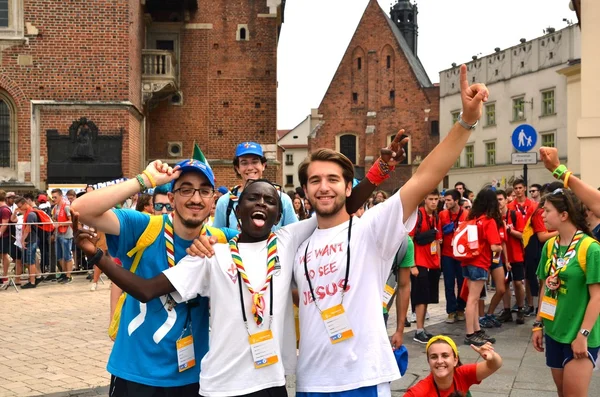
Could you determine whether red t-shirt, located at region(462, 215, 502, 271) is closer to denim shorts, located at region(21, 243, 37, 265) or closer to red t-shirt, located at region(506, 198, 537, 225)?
red t-shirt, located at region(506, 198, 537, 225)

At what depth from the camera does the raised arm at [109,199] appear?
10.6 feet

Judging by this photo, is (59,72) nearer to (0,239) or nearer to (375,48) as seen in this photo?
(0,239)

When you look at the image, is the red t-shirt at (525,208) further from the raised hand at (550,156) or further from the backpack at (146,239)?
the backpack at (146,239)

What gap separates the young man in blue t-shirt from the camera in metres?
3.28

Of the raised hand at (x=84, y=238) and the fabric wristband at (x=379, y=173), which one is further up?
the fabric wristband at (x=379, y=173)

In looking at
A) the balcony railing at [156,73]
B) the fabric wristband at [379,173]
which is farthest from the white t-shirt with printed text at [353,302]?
the balcony railing at [156,73]

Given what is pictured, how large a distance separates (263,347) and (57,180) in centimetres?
2039

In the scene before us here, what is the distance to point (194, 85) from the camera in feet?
88.3

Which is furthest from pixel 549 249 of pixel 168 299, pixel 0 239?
pixel 0 239

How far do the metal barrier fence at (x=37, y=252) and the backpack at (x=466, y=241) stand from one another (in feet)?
25.8

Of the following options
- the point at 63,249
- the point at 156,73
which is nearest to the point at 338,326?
the point at 63,249

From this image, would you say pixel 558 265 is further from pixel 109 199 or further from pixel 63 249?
pixel 63 249

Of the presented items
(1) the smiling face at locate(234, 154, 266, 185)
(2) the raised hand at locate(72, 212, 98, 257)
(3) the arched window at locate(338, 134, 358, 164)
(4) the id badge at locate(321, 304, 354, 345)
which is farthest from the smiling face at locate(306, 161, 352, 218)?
(3) the arched window at locate(338, 134, 358, 164)

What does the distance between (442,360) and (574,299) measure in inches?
44.9
